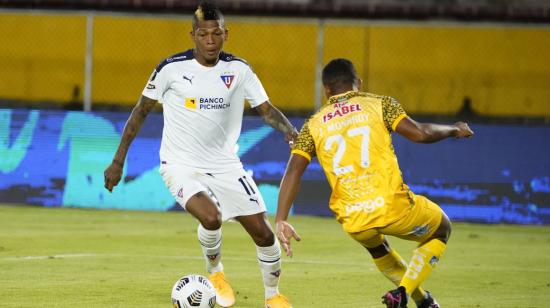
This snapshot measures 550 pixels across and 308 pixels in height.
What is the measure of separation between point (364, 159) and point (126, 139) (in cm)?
244

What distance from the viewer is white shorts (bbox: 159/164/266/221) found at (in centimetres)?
992

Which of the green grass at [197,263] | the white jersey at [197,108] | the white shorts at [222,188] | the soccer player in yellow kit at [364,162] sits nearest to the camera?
the soccer player in yellow kit at [364,162]

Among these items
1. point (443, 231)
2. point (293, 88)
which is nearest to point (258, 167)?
point (293, 88)

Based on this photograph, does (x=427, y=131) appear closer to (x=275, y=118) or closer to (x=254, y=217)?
(x=254, y=217)

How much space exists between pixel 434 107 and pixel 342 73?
15.9 meters

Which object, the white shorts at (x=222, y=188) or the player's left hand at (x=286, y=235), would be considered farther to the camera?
the white shorts at (x=222, y=188)

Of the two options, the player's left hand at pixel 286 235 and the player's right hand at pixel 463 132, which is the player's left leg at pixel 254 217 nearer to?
the player's left hand at pixel 286 235

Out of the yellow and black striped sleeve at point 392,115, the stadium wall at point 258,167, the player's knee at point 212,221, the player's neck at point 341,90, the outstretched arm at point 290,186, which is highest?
the player's neck at point 341,90

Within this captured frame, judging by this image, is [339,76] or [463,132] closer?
[463,132]

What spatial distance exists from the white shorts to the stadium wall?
28.3 feet

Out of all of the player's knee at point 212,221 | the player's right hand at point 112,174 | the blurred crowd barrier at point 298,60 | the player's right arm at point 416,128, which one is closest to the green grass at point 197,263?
the player's knee at point 212,221

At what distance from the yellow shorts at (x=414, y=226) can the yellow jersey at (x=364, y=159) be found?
55 millimetres

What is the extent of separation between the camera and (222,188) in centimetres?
1002

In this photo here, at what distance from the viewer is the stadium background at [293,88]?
18688mm
